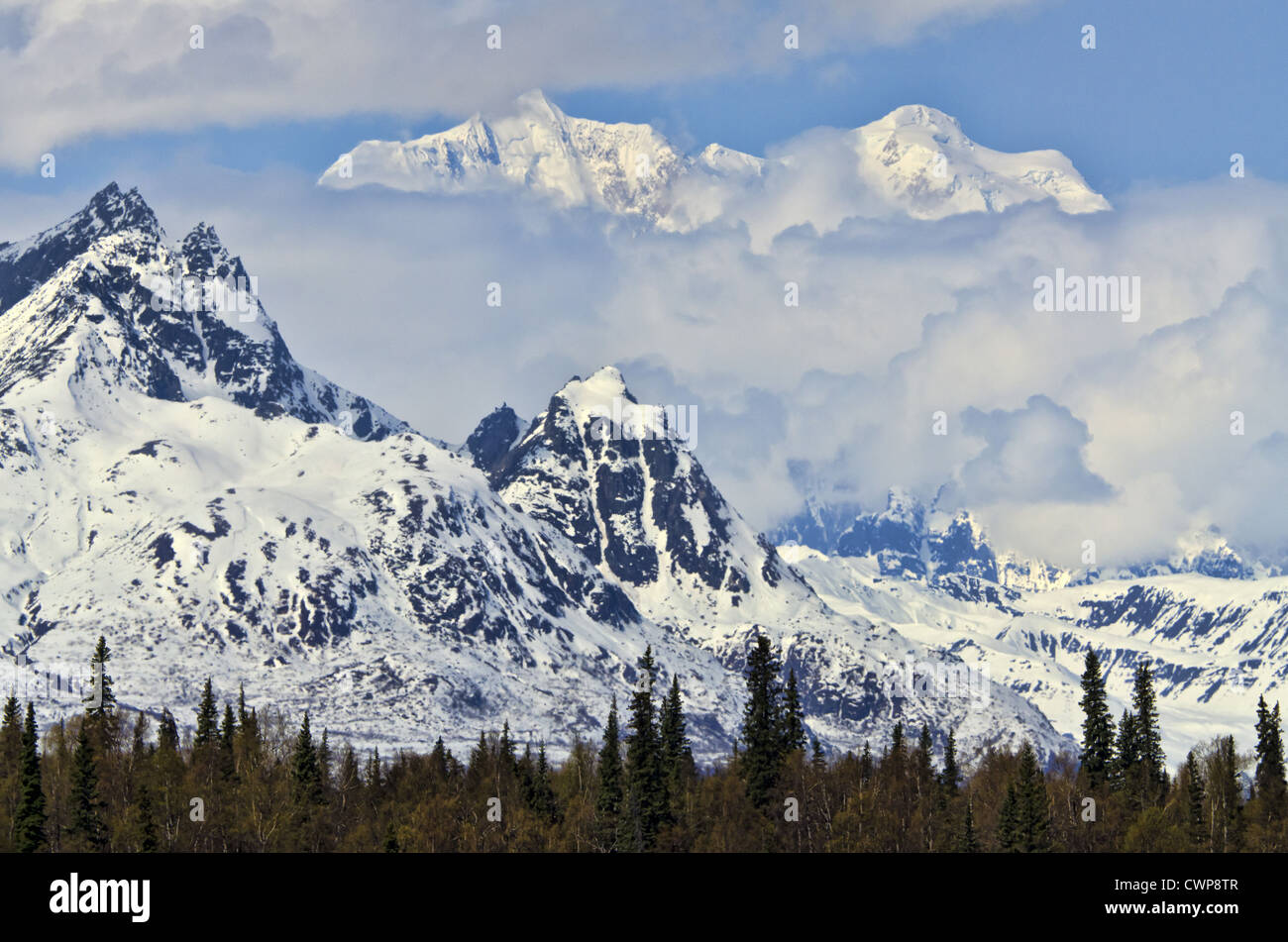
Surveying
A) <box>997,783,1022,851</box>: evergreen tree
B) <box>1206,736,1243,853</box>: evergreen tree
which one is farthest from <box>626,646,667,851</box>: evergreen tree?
<box>1206,736,1243,853</box>: evergreen tree

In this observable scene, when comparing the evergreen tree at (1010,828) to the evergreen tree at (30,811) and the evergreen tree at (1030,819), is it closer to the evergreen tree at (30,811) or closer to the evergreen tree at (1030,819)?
the evergreen tree at (1030,819)

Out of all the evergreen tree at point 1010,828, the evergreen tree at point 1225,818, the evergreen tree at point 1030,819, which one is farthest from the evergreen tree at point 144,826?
the evergreen tree at point 1225,818

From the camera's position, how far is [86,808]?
17112 centimetres

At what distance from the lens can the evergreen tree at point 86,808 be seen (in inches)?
6658

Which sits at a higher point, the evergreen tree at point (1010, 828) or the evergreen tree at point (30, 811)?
the evergreen tree at point (30, 811)

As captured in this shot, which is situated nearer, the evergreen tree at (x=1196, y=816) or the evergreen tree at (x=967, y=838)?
the evergreen tree at (x=967, y=838)

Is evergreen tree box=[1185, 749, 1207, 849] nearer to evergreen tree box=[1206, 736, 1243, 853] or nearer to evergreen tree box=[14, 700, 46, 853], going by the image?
evergreen tree box=[1206, 736, 1243, 853]

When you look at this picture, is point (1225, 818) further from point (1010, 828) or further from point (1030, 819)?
point (1010, 828)
